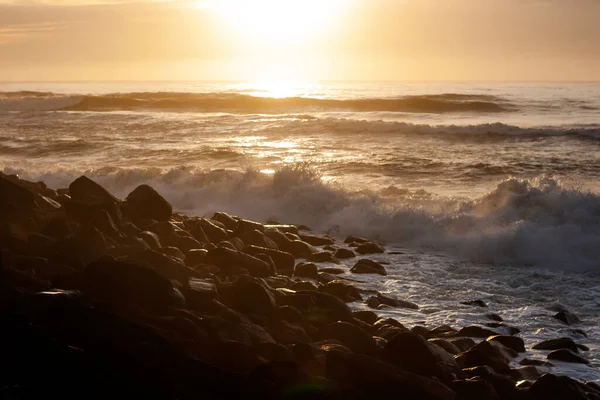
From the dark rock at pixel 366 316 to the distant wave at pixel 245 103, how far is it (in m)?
32.3

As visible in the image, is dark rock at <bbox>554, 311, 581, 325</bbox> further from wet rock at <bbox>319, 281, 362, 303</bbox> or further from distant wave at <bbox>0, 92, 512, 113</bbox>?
distant wave at <bbox>0, 92, 512, 113</bbox>

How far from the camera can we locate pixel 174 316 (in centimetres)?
612

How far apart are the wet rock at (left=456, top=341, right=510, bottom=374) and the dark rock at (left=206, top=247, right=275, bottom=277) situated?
2.98 m

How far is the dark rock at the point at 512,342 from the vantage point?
7137 mm

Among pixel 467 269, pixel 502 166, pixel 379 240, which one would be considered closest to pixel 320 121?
pixel 502 166

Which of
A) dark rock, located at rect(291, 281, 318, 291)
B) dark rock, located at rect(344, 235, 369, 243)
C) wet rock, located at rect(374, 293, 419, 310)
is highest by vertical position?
dark rock, located at rect(291, 281, 318, 291)

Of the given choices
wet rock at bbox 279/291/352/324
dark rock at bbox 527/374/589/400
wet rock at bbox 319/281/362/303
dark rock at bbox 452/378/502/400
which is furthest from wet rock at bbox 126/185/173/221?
dark rock at bbox 527/374/589/400

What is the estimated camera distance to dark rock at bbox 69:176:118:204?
384 inches

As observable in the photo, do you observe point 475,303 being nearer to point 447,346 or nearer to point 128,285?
point 447,346

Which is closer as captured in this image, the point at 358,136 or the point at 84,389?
the point at 84,389

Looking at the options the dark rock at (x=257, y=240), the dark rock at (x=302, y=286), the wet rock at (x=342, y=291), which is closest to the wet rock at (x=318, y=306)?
the dark rock at (x=302, y=286)

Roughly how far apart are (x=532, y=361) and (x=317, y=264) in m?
4.10

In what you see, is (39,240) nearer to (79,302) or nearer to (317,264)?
(79,302)

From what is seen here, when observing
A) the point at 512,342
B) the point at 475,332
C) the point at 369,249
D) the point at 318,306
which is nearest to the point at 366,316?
the point at 318,306
